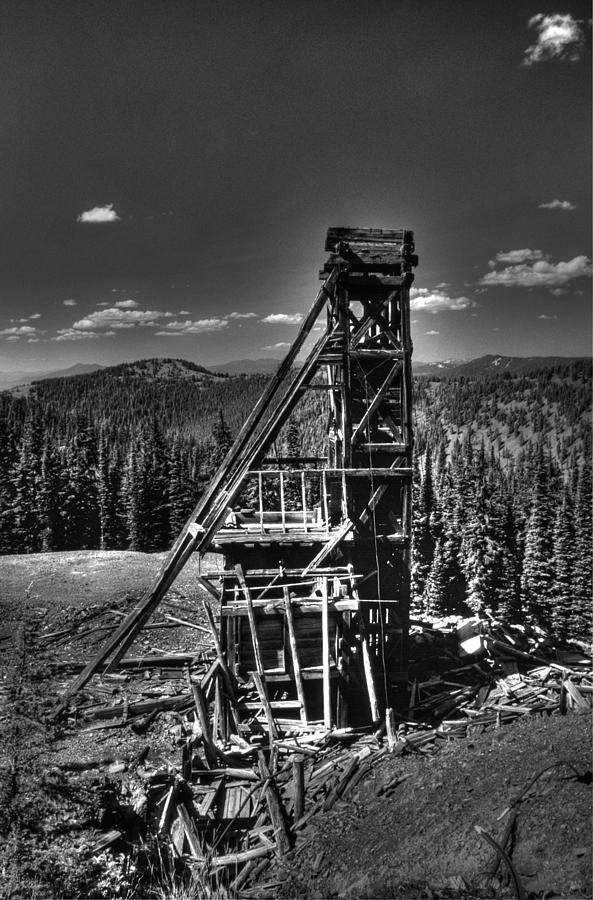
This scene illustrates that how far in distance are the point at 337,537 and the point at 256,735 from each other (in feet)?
16.1

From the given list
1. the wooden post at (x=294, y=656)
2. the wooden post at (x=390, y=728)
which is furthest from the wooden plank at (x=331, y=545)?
the wooden post at (x=390, y=728)

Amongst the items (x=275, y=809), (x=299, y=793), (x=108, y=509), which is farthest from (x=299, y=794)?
(x=108, y=509)

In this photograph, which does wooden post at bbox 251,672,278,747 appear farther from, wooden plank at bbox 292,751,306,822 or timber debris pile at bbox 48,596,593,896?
wooden plank at bbox 292,751,306,822

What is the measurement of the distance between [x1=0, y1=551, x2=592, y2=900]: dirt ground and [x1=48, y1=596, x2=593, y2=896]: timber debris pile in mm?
401

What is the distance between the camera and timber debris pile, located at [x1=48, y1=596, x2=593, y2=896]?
9180 mm

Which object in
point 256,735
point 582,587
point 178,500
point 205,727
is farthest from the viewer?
point 178,500

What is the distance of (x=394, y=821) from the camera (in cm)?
792

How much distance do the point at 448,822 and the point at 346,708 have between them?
4879mm

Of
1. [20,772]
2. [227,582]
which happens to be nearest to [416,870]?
[20,772]

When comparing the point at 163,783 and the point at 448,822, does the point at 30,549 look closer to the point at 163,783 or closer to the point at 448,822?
the point at 163,783

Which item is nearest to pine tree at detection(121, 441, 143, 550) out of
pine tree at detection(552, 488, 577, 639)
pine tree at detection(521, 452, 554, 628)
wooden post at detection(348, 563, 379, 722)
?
pine tree at detection(521, 452, 554, 628)

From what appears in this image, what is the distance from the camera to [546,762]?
7828mm

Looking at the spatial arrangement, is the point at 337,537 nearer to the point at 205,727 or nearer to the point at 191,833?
the point at 205,727

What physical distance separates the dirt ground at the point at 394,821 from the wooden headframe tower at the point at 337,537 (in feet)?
7.18
